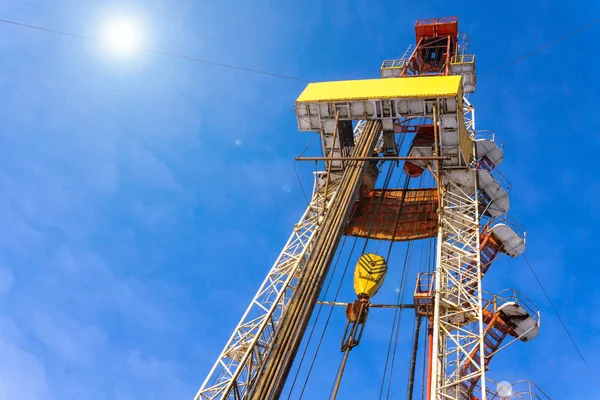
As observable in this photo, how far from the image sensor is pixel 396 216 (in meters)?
29.2

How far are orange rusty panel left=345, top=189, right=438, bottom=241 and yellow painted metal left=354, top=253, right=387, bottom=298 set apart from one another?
6.81 m

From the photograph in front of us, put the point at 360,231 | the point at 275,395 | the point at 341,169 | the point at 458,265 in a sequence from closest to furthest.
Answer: the point at 275,395
the point at 458,265
the point at 341,169
the point at 360,231

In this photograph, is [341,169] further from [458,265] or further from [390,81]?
[458,265]

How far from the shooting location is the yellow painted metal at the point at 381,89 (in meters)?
23.7

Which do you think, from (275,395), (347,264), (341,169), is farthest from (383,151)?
(275,395)

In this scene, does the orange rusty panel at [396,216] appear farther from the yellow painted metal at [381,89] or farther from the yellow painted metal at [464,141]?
the yellow painted metal at [381,89]

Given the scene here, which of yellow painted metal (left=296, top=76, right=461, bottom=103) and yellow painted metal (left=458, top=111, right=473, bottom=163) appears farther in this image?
yellow painted metal (left=458, top=111, right=473, bottom=163)

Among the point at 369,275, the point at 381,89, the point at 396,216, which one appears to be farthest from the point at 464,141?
the point at 369,275

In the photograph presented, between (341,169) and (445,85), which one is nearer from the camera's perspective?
(445,85)

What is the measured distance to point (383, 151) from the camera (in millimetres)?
26578

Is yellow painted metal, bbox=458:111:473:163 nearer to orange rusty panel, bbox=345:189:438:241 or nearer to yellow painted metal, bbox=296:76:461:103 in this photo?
yellow painted metal, bbox=296:76:461:103

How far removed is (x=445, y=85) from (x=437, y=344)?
10.6m

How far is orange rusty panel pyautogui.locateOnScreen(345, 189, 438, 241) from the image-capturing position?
92.4ft

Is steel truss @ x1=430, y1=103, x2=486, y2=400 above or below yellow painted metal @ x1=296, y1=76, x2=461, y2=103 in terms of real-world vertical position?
below
